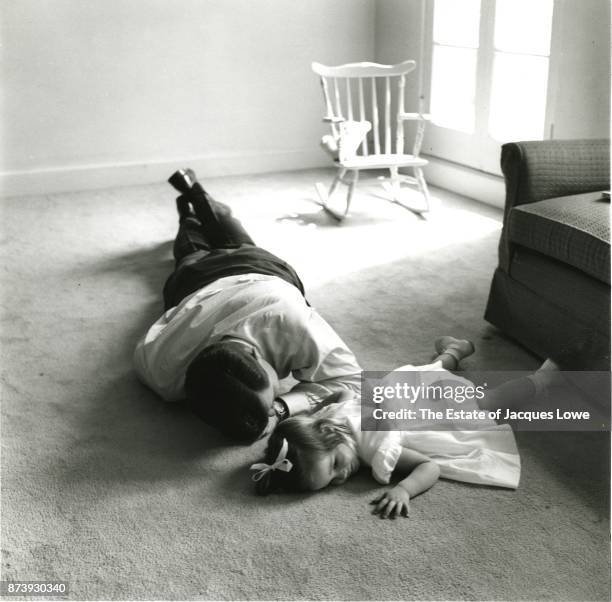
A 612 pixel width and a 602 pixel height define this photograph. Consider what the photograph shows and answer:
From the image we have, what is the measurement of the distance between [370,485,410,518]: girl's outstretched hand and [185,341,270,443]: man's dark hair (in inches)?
13.9

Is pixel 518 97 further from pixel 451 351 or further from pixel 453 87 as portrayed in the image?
pixel 451 351

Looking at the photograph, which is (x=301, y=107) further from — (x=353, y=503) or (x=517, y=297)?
(x=353, y=503)

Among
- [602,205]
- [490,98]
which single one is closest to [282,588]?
[602,205]

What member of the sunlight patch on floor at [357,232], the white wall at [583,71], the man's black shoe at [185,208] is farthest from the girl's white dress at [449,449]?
the white wall at [583,71]

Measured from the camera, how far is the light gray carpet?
1577 millimetres

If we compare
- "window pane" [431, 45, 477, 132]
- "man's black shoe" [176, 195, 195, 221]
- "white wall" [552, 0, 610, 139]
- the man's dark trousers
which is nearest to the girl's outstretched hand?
the man's dark trousers

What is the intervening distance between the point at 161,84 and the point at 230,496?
3678 millimetres

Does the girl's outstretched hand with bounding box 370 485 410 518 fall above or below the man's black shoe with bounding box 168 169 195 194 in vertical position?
below

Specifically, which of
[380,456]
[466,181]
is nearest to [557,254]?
[380,456]

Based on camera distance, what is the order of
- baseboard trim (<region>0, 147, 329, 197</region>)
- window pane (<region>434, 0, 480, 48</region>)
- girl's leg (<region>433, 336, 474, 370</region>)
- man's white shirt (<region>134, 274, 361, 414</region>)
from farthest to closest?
1. baseboard trim (<region>0, 147, 329, 197</region>)
2. window pane (<region>434, 0, 480, 48</region>)
3. girl's leg (<region>433, 336, 474, 370</region>)
4. man's white shirt (<region>134, 274, 361, 414</region>)

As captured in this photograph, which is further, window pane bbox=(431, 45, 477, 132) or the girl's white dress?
window pane bbox=(431, 45, 477, 132)

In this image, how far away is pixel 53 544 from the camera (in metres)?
1.69

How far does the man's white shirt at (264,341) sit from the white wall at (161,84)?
2936mm

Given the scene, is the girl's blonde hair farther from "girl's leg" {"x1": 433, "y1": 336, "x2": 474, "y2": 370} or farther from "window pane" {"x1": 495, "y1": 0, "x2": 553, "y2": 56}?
"window pane" {"x1": 495, "y1": 0, "x2": 553, "y2": 56}
